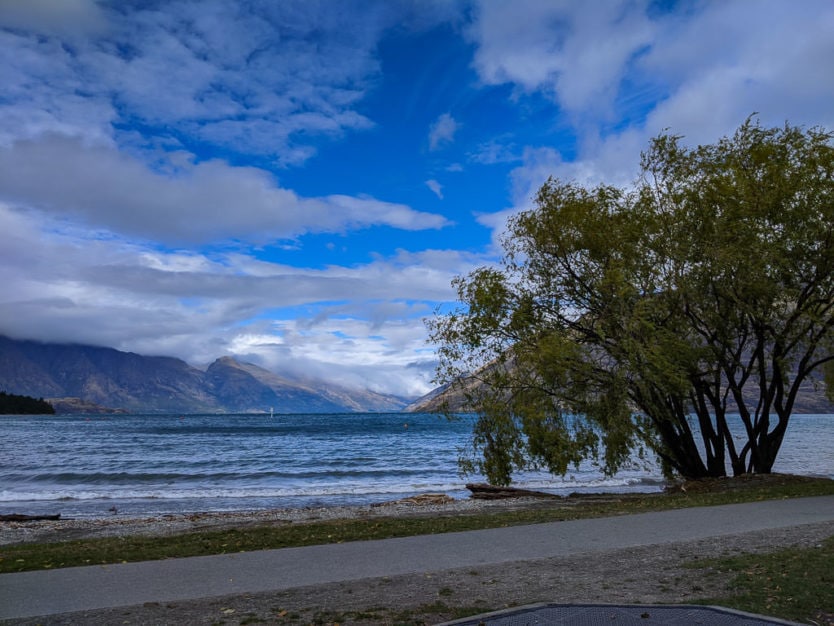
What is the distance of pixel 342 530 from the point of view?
13664mm

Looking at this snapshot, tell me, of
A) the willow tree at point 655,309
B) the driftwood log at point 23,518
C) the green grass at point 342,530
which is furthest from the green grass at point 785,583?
the driftwood log at point 23,518

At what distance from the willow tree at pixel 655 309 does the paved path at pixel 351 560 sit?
551 centimetres

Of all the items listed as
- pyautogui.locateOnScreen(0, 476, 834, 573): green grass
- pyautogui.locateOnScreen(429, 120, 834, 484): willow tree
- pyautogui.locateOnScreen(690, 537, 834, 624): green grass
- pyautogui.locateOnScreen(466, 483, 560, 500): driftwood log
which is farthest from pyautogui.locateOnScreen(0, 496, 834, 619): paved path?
pyautogui.locateOnScreen(466, 483, 560, 500): driftwood log

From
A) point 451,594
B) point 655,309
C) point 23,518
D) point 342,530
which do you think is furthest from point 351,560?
point 23,518

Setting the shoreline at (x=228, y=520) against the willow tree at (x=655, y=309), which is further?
the willow tree at (x=655, y=309)

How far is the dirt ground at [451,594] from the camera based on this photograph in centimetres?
661

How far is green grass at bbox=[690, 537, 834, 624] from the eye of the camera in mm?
6336

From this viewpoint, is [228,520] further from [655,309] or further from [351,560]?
[655,309]

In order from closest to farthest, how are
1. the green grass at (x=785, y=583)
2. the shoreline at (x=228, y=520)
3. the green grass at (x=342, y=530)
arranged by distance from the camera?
1. the green grass at (x=785, y=583)
2. the green grass at (x=342, y=530)
3. the shoreline at (x=228, y=520)

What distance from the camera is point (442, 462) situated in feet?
148

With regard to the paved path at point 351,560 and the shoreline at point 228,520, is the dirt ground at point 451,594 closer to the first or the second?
the paved path at point 351,560

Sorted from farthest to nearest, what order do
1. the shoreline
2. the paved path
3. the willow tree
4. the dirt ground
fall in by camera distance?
the willow tree → the shoreline → the paved path → the dirt ground

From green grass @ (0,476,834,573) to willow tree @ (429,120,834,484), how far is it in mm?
2317

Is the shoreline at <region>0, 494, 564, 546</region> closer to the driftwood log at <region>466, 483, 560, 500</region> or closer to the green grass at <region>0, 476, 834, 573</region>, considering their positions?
the driftwood log at <region>466, 483, 560, 500</region>
